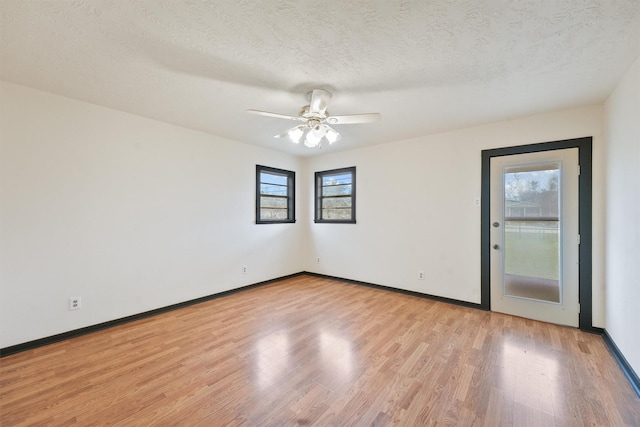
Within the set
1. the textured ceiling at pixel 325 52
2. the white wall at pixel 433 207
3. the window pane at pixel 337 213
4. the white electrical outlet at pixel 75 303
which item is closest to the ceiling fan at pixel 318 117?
the textured ceiling at pixel 325 52

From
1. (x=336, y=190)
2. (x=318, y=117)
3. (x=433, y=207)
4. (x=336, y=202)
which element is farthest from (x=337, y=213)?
(x=318, y=117)

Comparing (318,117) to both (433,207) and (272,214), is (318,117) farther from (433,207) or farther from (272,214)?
(272,214)

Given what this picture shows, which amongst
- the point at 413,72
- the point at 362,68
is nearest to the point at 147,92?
the point at 362,68

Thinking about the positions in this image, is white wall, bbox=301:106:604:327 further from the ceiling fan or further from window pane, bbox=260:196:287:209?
the ceiling fan

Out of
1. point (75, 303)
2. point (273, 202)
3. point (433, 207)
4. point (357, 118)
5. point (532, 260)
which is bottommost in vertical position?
point (75, 303)

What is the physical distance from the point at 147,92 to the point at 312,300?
3.29 m

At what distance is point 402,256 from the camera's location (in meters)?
4.23

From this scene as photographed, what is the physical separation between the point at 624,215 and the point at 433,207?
75.6 inches

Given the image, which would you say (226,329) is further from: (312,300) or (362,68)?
(362,68)

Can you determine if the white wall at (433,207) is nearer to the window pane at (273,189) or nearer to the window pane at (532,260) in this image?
the window pane at (532,260)

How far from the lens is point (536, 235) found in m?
3.12

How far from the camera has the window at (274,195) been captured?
15.4 feet

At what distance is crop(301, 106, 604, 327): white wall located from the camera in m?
2.95

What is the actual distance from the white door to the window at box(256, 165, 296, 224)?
137 inches
